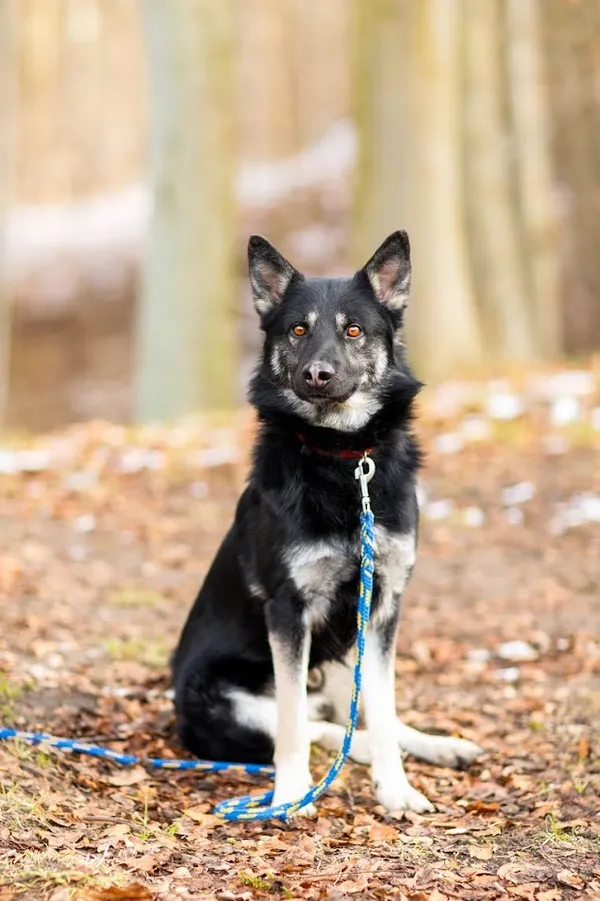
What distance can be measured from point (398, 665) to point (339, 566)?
2180mm

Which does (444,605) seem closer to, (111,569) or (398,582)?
(111,569)

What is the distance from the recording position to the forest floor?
367 cm

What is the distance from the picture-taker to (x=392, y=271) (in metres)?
4.67

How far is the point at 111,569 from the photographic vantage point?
776 cm

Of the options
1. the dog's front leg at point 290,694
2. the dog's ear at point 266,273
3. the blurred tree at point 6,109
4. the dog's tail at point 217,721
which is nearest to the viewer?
the dog's front leg at point 290,694

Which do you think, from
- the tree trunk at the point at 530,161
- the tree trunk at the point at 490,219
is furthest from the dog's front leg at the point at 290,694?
the tree trunk at the point at 530,161

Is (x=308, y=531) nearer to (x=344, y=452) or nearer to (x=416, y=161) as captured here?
(x=344, y=452)

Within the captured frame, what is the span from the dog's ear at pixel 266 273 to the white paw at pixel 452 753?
7.13 ft

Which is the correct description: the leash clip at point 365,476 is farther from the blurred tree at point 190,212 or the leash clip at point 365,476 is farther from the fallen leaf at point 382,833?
the blurred tree at point 190,212

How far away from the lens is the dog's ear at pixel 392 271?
15.0 ft

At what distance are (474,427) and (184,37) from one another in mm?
5424

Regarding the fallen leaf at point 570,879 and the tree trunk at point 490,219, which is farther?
the tree trunk at point 490,219

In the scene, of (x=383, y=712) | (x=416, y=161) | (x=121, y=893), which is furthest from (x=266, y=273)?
(x=416, y=161)

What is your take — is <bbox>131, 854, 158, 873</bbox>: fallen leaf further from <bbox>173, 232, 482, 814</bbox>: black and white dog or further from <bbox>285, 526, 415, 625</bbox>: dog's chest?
<bbox>285, 526, 415, 625</bbox>: dog's chest
